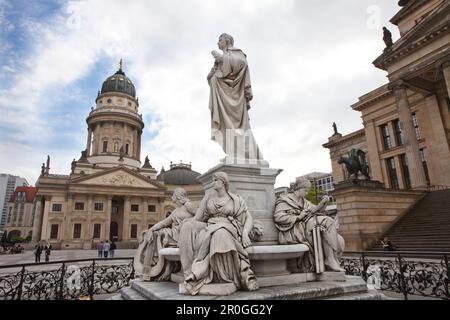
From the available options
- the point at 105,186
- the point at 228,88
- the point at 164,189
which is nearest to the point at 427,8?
the point at 228,88

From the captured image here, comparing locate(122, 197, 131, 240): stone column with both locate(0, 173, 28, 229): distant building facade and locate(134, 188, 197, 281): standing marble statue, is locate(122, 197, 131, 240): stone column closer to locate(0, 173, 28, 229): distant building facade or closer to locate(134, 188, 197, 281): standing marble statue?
locate(134, 188, 197, 281): standing marble statue

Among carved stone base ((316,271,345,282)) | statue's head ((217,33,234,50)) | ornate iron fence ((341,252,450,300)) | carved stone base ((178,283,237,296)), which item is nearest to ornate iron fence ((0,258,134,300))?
carved stone base ((178,283,237,296))

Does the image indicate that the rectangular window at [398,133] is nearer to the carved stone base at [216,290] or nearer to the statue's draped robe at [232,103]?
the statue's draped robe at [232,103]

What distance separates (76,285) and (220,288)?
633 cm

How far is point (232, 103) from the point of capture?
540 cm

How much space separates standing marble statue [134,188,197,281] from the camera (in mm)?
4523

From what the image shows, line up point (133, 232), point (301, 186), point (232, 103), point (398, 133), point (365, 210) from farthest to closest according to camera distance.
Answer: point (133, 232)
point (398, 133)
point (365, 210)
point (232, 103)
point (301, 186)

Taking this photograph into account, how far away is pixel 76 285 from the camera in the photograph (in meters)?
7.66

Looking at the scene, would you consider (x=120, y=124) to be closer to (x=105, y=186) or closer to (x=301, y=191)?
(x=105, y=186)

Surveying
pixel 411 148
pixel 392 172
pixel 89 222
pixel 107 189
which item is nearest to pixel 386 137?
pixel 392 172

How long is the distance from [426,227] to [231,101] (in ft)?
57.6

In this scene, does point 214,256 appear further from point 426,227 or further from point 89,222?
point 89,222

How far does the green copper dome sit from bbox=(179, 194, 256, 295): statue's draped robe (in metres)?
74.9

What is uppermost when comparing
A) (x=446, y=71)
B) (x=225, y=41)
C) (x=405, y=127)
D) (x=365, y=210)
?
(x=446, y=71)
